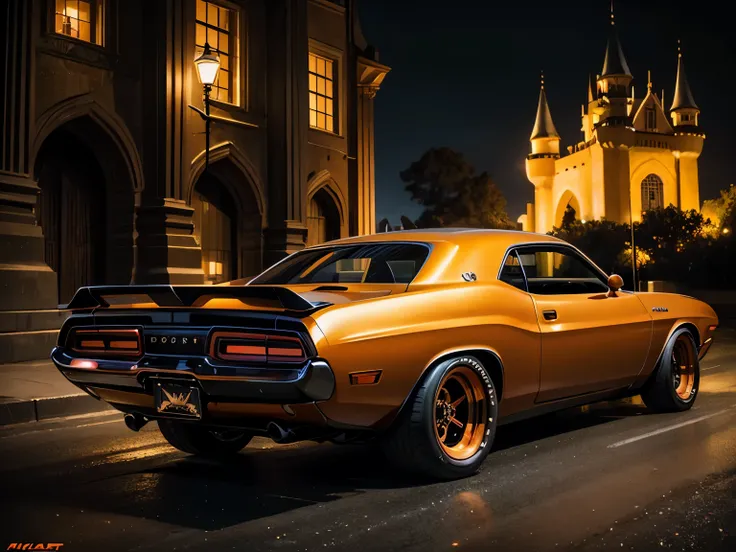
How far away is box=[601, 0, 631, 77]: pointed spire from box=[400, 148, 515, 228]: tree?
37369mm

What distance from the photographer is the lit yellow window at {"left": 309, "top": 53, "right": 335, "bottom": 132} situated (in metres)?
21.6

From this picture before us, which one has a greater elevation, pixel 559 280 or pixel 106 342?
pixel 559 280

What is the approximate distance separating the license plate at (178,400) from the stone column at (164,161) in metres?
11.3

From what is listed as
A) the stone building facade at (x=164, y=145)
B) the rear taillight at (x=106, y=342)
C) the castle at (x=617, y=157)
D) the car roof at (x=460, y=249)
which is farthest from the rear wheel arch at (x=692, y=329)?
the castle at (x=617, y=157)

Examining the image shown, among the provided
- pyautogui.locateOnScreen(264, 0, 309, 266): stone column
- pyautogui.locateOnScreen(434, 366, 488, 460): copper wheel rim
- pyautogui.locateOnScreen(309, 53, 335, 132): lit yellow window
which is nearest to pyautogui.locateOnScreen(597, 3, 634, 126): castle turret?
pyautogui.locateOnScreen(309, 53, 335, 132): lit yellow window

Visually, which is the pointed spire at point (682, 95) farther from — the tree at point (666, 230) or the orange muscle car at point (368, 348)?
the orange muscle car at point (368, 348)

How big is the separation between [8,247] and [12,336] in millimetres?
1397

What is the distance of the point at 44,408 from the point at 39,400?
0.32 ft

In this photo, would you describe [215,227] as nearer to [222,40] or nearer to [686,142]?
[222,40]

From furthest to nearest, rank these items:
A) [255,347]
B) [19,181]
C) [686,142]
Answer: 1. [686,142]
2. [19,181]
3. [255,347]

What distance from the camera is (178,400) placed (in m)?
4.90

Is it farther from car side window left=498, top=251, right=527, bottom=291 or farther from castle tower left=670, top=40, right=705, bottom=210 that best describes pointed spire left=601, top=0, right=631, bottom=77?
car side window left=498, top=251, right=527, bottom=291

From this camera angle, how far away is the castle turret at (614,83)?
116 meters

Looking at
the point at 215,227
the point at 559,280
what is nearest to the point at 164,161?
the point at 215,227
